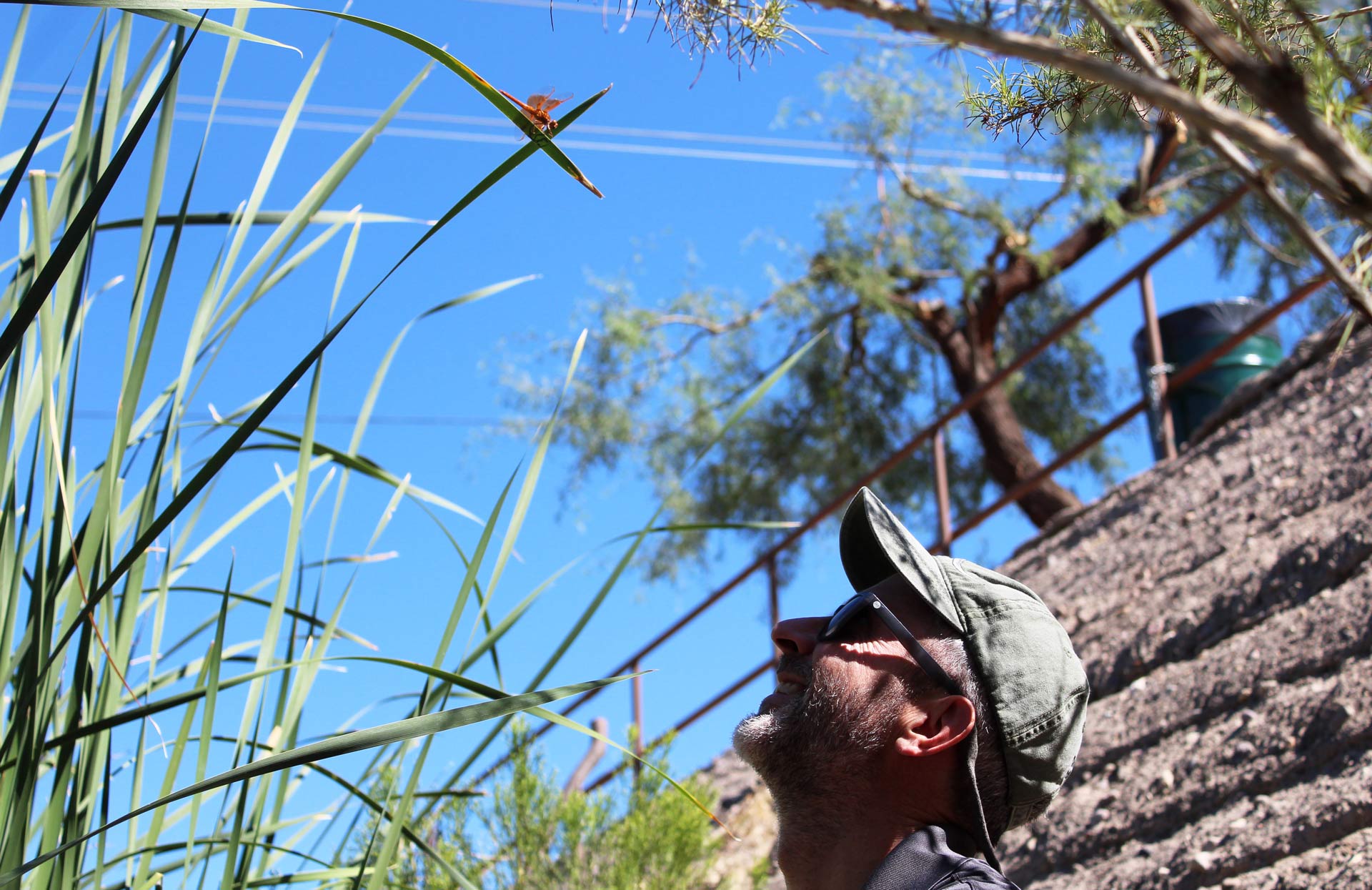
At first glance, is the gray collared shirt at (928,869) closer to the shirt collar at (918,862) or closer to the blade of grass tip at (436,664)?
the shirt collar at (918,862)

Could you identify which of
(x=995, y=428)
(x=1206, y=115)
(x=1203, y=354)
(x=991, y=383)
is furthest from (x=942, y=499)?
(x=1206, y=115)

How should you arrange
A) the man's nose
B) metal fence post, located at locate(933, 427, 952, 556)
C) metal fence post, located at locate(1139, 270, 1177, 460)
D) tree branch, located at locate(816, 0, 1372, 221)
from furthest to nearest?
metal fence post, located at locate(933, 427, 952, 556)
metal fence post, located at locate(1139, 270, 1177, 460)
the man's nose
tree branch, located at locate(816, 0, 1372, 221)

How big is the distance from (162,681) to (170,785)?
31 cm

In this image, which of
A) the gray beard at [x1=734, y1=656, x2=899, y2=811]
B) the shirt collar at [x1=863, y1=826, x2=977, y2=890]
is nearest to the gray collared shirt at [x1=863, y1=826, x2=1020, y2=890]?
the shirt collar at [x1=863, y1=826, x2=977, y2=890]

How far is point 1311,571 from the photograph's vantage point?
13.6 feet

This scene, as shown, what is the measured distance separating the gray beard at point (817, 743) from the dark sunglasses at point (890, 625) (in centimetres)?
8

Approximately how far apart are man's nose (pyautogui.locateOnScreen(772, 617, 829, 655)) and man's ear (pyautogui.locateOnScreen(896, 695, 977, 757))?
0.20 metres

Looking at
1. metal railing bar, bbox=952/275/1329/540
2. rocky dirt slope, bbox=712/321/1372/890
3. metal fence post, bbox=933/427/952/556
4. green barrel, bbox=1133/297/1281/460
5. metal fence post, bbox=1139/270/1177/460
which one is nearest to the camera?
rocky dirt slope, bbox=712/321/1372/890

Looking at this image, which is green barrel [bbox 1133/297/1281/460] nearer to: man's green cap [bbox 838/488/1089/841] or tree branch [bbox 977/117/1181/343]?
tree branch [bbox 977/117/1181/343]

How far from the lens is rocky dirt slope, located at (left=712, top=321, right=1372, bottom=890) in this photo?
117 inches

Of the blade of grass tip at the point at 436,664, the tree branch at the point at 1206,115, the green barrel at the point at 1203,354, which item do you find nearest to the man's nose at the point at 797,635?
the blade of grass tip at the point at 436,664

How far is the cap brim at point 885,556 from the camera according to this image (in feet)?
Result: 6.31

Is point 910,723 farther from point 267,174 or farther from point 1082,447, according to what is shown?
point 1082,447

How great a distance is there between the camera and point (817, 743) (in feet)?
6.04
